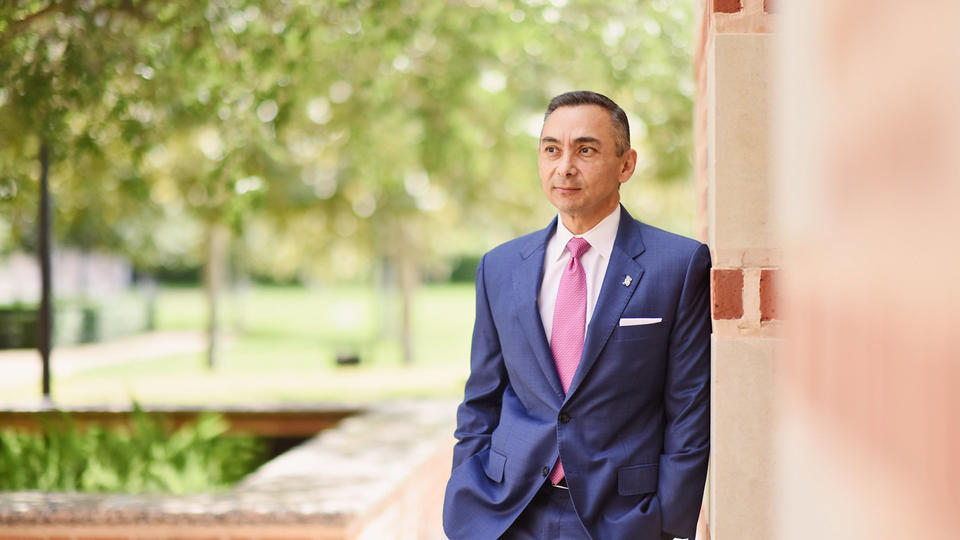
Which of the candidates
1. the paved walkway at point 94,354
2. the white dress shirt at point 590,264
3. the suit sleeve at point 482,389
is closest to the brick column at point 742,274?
the white dress shirt at point 590,264

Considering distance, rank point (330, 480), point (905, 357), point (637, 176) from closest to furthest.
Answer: point (905, 357)
point (330, 480)
point (637, 176)

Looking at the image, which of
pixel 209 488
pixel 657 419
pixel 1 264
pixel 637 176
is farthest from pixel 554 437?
pixel 1 264

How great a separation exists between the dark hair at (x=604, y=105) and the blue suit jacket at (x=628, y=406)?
0.25m

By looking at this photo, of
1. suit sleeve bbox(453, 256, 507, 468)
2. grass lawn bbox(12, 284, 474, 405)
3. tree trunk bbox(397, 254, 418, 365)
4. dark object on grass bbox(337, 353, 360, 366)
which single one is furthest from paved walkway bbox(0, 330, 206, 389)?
suit sleeve bbox(453, 256, 507, 468)

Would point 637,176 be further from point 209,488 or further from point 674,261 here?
point 674,261

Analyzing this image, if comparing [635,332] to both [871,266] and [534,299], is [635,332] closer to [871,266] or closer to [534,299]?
[534,299]

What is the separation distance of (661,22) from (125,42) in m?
4.99

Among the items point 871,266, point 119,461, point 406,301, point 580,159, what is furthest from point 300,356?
point 871,266

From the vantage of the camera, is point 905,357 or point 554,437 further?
point 554,437

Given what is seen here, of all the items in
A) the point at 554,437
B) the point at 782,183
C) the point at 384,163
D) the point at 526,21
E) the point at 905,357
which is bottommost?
the point at 554,437

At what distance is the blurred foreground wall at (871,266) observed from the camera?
16.5 inches

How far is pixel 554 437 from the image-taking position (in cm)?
248

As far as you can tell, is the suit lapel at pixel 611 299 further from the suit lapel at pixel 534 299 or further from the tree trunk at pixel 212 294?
the tree trunk at pixel 212 294

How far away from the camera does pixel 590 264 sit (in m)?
2.62
